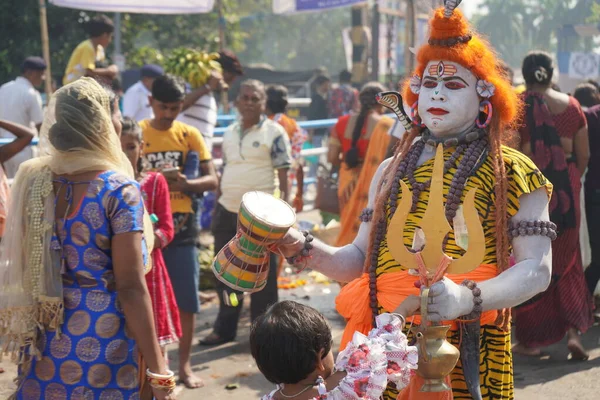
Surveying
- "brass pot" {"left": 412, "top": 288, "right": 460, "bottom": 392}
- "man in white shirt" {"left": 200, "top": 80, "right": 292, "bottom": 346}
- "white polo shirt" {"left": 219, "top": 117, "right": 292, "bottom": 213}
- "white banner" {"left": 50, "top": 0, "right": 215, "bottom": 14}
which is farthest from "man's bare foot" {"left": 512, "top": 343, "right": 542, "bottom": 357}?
"white banner" {"left": 50, "top": 0, "right": 215, "bottom": 14}

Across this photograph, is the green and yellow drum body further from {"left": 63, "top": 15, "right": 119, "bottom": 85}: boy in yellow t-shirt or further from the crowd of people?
{"left": 63, "top": 15, "right": 119, "bottom": 85}: boy in yellow t-shirt

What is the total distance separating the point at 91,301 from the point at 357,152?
14.8 ft

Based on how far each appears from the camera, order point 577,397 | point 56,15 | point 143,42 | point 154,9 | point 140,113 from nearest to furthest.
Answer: point 577,397 < point 140,113 < point 154,9 < point 56,15 < point 143,42

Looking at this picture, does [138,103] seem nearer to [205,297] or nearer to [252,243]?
[205,297]

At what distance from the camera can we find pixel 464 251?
2.84 meters

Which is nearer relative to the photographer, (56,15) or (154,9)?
(154,9)

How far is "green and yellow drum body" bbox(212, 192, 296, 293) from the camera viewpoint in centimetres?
267

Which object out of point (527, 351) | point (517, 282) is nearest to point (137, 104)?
point (527, 351)

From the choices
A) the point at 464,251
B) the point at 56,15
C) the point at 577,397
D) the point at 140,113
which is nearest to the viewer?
the point at 464,251

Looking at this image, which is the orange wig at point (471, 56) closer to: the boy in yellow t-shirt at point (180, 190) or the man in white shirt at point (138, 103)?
the boy in yellow t-shirt at point (180, 190)

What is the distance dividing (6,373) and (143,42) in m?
50.2

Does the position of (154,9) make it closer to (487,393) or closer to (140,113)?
(140,113)

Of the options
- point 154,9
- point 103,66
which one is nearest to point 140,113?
point 103,66

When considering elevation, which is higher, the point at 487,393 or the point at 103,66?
Answer: the point at 103,66
